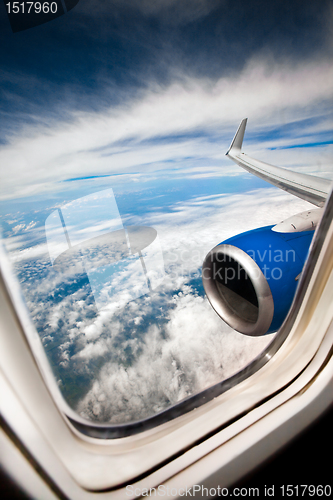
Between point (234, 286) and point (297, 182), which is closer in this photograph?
point (234, 286)

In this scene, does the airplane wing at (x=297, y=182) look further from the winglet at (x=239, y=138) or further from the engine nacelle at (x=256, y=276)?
the winglet at (x=239, y=138)

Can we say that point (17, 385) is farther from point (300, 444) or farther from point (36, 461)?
point (300, 444)

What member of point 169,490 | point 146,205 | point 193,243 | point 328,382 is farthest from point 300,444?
point 193,243

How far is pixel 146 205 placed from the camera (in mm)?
7465

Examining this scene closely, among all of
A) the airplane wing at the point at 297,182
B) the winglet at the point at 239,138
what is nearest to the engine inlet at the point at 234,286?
the airplane wing at the point at 297,182

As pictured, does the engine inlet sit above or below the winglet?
below

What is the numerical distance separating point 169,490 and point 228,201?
13.2m

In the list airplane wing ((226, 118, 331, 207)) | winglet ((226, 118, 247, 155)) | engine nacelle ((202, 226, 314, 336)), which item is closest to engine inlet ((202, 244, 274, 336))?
engine nacelle ((202, 226, 314, 336))

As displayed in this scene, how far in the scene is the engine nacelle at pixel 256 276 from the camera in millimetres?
1177

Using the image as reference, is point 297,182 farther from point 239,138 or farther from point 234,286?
point 239,138

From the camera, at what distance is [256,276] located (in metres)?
1.21

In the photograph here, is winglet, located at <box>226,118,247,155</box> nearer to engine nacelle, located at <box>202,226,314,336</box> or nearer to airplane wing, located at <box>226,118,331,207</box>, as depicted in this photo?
airplane wing, located at <box>226,118,331,207</box>

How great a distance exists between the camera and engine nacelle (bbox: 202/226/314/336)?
1177 mm

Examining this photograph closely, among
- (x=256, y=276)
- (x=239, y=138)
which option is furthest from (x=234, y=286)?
(x=239, y=138)
